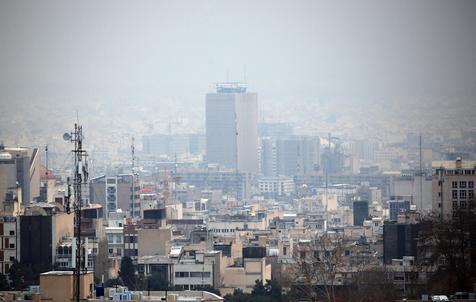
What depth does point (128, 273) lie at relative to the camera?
116 ft

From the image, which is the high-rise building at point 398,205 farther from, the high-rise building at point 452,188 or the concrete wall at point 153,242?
the concrete wall at point 153,242

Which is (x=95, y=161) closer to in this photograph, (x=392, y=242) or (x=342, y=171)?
(x=342, y=171)

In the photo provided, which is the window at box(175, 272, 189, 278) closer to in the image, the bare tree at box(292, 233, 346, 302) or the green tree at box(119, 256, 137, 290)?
the green tree at box(119, 256, 137, 290)

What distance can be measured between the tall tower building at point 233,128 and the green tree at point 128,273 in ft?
221

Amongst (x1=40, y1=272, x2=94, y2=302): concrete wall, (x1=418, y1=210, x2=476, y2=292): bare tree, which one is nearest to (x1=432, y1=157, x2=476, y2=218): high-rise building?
(x1=418, y1=210, x2=476, y2=292): bare tree

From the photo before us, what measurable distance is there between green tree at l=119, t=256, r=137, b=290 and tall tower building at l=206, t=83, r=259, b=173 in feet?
221

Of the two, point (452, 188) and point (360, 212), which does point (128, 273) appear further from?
point (360, 212)

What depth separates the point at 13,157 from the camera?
64.1m

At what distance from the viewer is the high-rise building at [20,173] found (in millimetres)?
→ 58191

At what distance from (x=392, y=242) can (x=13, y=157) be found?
24.6m

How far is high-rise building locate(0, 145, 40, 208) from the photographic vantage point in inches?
2291

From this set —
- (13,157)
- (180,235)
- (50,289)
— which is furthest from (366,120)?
(50,289)

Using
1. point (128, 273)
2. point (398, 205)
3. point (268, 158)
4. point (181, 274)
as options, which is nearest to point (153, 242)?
point (181, 274)

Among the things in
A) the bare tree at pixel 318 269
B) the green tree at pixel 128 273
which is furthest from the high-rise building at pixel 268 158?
the green tree at pixel 128 273
